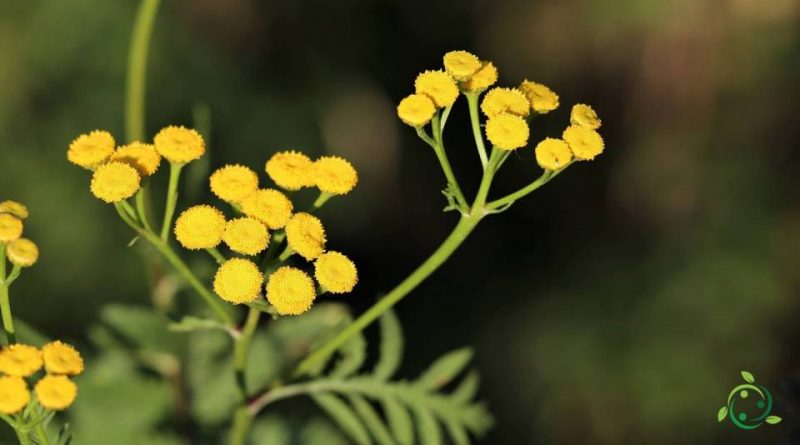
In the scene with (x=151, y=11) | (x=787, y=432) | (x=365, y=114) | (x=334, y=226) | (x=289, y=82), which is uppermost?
(x=151, y=11)

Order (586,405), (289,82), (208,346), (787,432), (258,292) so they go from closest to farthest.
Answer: (258,292) → (787,432) → (208,346) → (586,405) → (289,82)

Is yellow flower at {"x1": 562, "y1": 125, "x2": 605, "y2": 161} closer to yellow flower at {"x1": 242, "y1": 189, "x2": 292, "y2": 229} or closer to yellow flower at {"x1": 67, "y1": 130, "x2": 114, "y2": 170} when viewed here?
yellow flower at {"x1": 242, "y1": 189, "x2": 292, "y2": 229}

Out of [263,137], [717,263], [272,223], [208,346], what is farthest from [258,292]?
[717,263]

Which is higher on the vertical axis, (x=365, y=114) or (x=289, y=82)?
(x=289, y=82)

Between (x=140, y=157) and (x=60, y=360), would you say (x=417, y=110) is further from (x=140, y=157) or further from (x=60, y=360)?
(x=60, y=360)

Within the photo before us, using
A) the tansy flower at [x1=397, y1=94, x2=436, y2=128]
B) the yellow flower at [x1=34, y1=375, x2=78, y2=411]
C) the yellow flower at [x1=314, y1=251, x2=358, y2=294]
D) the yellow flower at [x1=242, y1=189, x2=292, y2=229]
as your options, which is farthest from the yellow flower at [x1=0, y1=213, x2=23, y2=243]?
the tansy flower at [x1=397, y1=94, x2=436, y2=128]

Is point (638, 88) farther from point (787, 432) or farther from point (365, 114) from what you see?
point (787, 432)

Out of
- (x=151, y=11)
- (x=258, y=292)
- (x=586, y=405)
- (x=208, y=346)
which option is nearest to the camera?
(x=258, y=292)
